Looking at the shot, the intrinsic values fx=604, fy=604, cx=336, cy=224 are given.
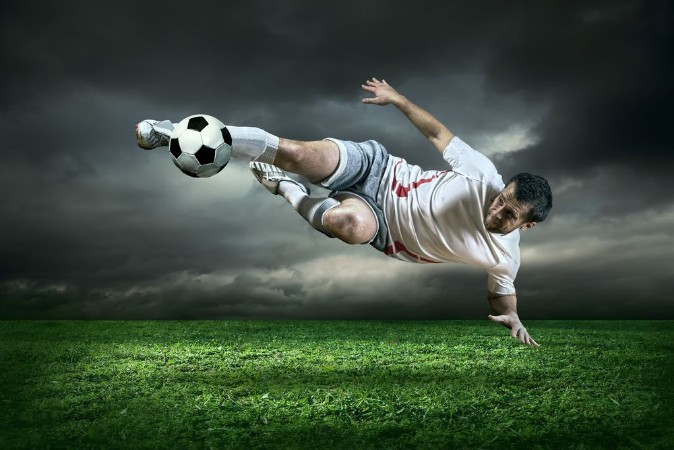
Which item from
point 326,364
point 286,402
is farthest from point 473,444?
point 326,364

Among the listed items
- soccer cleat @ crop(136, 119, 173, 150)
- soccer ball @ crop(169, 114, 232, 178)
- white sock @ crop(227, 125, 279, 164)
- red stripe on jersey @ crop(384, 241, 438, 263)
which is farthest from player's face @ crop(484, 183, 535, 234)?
soccer cleat @ crop(136, 119, 173, 150)

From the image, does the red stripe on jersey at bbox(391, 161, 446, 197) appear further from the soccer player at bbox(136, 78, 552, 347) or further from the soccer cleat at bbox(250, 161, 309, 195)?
the soccer cleat at bbox(250, 161, 309, 195)

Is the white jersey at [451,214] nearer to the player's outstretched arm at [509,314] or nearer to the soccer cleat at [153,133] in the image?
the player's outstretched arm at [509,314]

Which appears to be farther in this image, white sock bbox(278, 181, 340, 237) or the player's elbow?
white sock bbox(278, 181, 340, 237)

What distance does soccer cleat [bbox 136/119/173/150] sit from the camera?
3.98 m

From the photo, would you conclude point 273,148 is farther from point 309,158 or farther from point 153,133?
point 153,133

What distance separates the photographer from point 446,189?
12.9 feet

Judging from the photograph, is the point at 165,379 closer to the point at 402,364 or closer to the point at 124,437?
the point at 124,437

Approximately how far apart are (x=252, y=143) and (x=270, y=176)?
42.2 inches

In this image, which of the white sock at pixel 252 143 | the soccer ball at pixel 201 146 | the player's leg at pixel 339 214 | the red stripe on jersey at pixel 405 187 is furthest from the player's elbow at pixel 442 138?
the soccer ball at pixel 201 146

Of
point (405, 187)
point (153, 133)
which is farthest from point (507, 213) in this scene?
point (153, 133)

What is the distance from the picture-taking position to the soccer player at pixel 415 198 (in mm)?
3645

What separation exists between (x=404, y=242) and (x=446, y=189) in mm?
493

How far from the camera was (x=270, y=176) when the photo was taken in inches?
183
